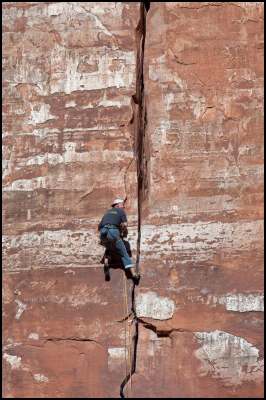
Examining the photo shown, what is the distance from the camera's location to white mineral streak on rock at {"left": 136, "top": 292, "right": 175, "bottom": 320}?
1232 cm

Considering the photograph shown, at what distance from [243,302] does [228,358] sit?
78cm

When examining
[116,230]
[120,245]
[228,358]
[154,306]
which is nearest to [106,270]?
[120,245]

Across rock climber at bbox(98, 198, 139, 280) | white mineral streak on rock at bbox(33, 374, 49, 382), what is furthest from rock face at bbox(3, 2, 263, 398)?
rock climber at bbox(98, 198, 139, 280)

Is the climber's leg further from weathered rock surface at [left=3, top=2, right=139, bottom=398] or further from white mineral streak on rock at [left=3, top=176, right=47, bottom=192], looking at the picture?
white mineral streak on rock at [left=3, top=176, right=47, bottom=192]

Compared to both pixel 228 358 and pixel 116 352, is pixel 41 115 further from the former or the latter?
pixel 228 358

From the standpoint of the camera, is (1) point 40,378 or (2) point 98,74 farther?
(2) point 98,74

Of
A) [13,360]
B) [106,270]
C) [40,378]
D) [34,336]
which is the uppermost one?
[106,270]

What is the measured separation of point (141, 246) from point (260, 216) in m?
1.73

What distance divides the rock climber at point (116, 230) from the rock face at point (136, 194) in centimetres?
24

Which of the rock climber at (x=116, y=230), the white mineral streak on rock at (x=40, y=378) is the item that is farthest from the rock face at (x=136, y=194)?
the rock climber at (x=116, y=230)

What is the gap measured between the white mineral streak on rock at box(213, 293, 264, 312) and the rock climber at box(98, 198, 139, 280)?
133cm

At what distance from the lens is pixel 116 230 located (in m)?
12.4

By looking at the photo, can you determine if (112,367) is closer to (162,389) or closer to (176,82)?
(162,389)

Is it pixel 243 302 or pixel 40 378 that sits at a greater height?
pixel 243 302
